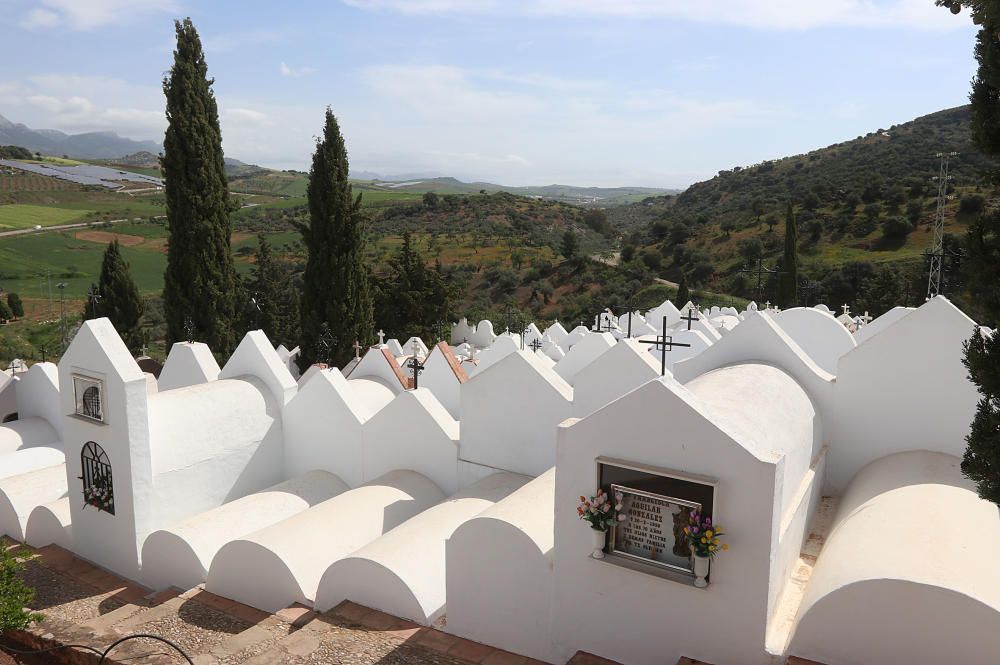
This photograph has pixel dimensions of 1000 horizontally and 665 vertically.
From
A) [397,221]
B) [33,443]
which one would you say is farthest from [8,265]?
[33,443]

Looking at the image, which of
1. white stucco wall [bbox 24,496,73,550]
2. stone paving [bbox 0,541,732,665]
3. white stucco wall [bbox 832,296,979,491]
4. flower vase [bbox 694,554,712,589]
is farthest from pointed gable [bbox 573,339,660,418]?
white stucco wall [bbox 24,496,73,550]

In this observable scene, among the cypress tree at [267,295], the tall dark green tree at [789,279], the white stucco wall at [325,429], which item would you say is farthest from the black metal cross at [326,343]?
the tall dark green tree at [789,279]

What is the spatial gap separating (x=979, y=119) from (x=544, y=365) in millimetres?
5653

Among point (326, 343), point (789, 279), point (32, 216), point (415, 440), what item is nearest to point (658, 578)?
point (415, 440)

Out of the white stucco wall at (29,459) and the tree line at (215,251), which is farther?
the tree line at (215,251)

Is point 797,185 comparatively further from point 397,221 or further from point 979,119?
point 979,119

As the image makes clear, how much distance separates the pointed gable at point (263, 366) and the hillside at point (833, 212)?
2721cm

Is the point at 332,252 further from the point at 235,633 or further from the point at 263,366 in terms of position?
the point at 235,633

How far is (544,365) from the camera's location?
8.98m

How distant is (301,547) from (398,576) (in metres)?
1.61

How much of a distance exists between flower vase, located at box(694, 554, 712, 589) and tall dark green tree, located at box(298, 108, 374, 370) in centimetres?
1637

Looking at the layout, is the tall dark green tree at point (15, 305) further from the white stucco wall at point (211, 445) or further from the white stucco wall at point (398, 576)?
the white stucco wall at point (398, 576)

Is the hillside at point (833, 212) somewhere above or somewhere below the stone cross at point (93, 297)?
above

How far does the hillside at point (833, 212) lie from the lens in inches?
1499
